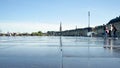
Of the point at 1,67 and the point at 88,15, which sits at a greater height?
the point at 88,15

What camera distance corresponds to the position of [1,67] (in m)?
7.48

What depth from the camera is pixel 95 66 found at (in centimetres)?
778

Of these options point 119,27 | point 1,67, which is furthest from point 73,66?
point 119,27

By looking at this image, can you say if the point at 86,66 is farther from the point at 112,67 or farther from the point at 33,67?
the point at 33,67

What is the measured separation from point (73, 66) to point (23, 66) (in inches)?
57.5

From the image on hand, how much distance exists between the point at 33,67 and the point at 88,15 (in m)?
57.4

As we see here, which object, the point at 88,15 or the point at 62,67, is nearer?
the point at 62,67

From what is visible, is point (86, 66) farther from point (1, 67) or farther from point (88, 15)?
point (88, 15)

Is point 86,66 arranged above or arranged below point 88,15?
below

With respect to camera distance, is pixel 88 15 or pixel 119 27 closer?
pixel 88 15

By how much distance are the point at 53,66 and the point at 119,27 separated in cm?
7757

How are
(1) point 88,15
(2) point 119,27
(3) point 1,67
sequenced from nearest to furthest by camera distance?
1. (3) point 1,67
2. (1) point 88,15
3. (2) point 119,27

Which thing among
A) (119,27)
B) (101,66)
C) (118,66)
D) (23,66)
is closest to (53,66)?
(23,66)

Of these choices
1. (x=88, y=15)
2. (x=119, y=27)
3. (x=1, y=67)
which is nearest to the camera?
(x=1, y=67)
